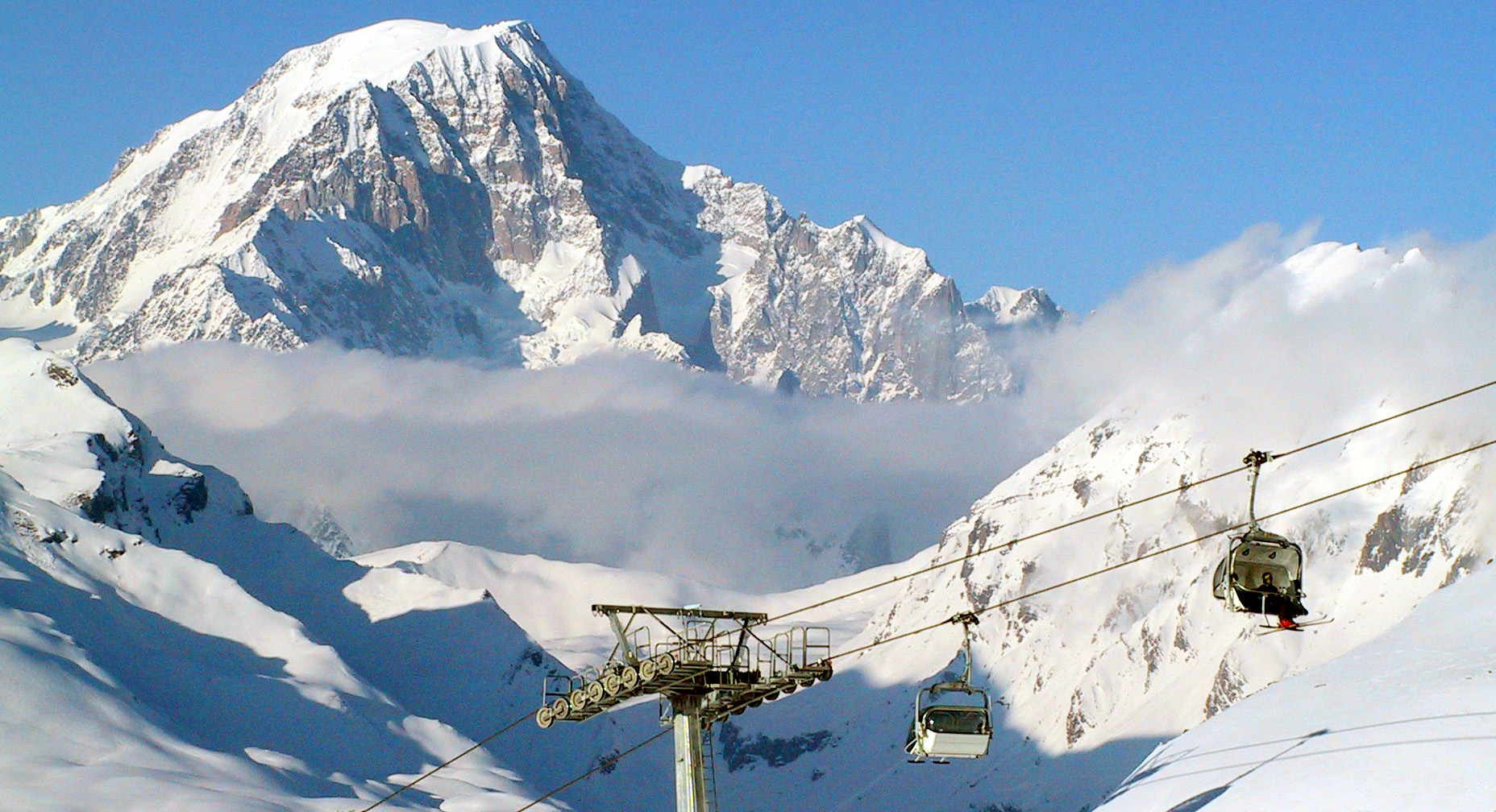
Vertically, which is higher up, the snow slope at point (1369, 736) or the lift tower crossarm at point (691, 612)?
the lift tower crossarm at point (691, 612)

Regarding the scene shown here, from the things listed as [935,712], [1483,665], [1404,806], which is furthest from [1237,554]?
[1483,665]

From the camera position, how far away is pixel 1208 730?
65.6m

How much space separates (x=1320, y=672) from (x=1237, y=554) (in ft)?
87.3

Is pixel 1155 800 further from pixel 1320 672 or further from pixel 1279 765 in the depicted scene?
pixel 1320 672

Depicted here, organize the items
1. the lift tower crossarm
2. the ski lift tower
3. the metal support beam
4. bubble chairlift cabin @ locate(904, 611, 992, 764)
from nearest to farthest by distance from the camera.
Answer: bubble chairlift cabin @ locate(904, 611, 992, 764)
the lift tower crossarm
the ski lift tower
the metal support beam

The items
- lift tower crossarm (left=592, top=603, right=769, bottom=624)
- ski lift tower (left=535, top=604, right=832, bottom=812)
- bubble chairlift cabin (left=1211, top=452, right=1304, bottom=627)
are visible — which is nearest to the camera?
bubble chairlift cabin (left=1211, top=452, right=1304, bottom=627)

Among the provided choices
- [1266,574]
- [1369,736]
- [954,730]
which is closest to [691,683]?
[954,730]

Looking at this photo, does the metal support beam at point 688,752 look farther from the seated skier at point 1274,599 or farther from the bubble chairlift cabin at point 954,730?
the seated skier at point 1274,599

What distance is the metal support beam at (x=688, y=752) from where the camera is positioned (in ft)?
180

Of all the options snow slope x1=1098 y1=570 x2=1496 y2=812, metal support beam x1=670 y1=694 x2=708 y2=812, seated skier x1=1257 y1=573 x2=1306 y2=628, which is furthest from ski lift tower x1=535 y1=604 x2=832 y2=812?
seated skier x1=1257 y1=573 x2=1306 y2=628

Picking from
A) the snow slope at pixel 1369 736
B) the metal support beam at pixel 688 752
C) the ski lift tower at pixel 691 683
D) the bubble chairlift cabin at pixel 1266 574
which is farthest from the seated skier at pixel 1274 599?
the metal support beam at pixel 688 752

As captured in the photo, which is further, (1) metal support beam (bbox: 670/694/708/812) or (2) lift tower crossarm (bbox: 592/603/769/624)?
(1) metal support beam (bbox: 670/694/708/812)

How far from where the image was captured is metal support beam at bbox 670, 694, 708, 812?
180ft

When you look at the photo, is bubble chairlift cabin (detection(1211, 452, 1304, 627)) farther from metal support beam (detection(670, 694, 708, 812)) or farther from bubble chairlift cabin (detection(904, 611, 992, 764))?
metal support beam (detection(670, 694, 708, 812))
